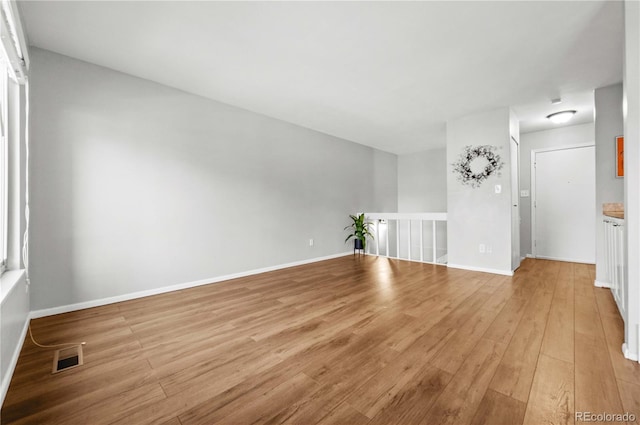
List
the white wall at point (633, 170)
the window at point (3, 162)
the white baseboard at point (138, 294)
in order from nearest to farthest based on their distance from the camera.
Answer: the white wall at point (633, 170) → the window at point (3, 162) → the white baseboard at point (138, 294)

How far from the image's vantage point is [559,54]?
2.59m

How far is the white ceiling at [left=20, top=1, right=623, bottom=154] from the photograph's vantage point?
203 cm

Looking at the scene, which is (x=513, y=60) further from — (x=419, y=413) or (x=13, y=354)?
(x=13, y=354)

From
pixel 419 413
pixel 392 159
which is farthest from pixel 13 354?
pixel 392 159

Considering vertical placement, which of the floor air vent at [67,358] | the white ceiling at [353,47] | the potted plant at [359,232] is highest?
the white ceiling at [353,47]

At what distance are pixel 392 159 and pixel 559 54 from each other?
15.7 ft

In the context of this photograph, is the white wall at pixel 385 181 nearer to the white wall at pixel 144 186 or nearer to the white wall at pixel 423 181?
the white wall at pixel 423 181

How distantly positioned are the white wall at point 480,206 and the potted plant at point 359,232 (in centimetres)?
174

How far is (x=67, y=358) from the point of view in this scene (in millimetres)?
1803

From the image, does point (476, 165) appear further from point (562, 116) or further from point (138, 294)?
point (138, 294)

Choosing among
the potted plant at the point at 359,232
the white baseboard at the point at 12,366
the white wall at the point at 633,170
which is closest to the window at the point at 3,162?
the white baseboard at the point at 12,366

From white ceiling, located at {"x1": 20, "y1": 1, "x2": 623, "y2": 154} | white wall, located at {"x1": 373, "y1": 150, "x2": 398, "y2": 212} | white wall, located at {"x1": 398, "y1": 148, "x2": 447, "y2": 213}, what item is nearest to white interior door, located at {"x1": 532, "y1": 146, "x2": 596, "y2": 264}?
white ceiling, located at {"x1": 20, "y1": 1, "x2": 623, "y2": 154}

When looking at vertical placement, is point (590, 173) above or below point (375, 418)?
above

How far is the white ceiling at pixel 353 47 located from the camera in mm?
2033
